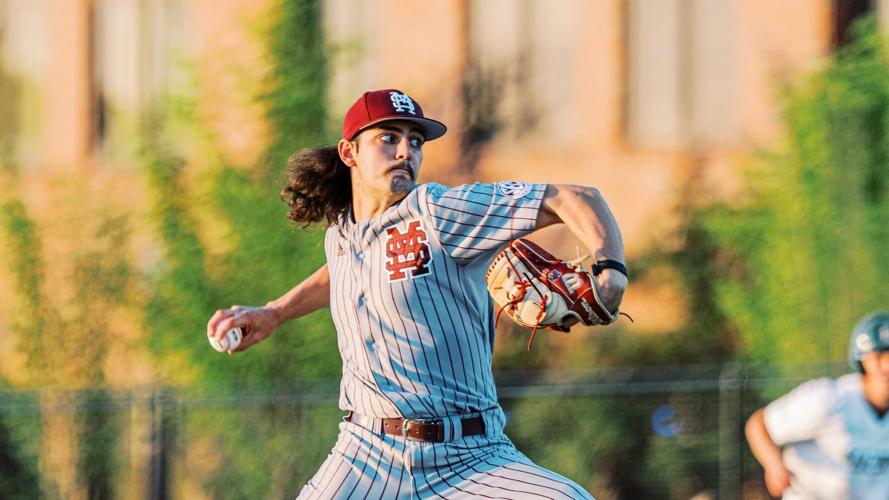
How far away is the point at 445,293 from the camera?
5.81 m

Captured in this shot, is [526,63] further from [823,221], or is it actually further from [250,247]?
[823,221]

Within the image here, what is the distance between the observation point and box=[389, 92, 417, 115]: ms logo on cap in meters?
6.02

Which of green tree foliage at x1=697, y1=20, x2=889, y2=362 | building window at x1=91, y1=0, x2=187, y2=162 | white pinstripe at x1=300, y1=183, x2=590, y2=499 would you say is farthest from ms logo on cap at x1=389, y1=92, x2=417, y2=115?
building window at x1=91, y1=0, x2=187, y2=162

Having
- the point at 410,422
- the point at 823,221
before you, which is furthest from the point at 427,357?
the point at 823,221

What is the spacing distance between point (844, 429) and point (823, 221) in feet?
22.3

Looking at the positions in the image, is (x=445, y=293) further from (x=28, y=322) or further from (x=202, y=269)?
(x=28, y=322)

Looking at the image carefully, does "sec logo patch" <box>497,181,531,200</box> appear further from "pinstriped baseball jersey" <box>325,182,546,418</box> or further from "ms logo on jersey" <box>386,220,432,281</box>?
"ms logo on jersey" <box>386,220,432,281</box>

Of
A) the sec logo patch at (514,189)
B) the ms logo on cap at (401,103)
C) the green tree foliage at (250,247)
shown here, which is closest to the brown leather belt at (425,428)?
the sec logo patch at (514,189)

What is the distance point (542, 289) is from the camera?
543 cm

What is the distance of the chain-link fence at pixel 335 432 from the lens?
43.2ft

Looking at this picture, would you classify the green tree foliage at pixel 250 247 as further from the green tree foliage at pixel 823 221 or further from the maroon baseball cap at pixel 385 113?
the maroon baseball cap at pixel 385 113

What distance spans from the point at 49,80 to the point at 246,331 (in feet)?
47.9

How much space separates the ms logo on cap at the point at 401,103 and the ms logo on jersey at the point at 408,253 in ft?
1.54

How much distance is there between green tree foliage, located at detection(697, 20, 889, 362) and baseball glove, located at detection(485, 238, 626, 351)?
907 centimetres
